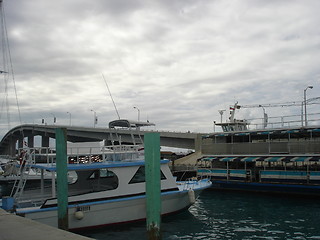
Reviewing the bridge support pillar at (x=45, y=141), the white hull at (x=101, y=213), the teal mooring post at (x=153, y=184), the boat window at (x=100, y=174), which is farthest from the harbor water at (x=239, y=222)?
the bridge support pillar at (x=45, y=141)

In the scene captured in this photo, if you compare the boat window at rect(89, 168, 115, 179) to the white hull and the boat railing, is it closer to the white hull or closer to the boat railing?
the boat railing

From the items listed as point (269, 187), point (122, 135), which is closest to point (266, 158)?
point (269, 187)

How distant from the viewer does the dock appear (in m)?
9.38

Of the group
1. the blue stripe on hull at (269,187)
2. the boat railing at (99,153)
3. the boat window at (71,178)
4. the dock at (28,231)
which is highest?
the boat railing at (99,153)

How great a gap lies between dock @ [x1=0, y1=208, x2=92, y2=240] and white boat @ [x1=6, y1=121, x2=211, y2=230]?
2915 millimetres

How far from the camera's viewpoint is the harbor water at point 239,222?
50.4 feet

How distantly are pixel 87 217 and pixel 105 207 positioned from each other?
0.96 metres

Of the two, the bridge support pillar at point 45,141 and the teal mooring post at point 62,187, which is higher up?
the bridge support pillar at point 45,141

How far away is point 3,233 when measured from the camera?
33.3 ft

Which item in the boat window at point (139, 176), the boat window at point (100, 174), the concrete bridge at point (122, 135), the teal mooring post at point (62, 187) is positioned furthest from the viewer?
the concrete bridge at point (122, 135)

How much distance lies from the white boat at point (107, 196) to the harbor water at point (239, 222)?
0.63 metres

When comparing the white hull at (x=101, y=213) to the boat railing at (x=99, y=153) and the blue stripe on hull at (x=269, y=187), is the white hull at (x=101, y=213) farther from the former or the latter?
the blue stripe on hull at (x=269, y=187)

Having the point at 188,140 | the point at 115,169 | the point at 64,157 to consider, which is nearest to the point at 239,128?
the point at 188,140

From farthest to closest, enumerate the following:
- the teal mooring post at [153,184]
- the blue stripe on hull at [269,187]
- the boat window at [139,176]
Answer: the blue stripe on hull at [269,187] < the boat window at [139,176] < the teal mooring post at [153,184]
